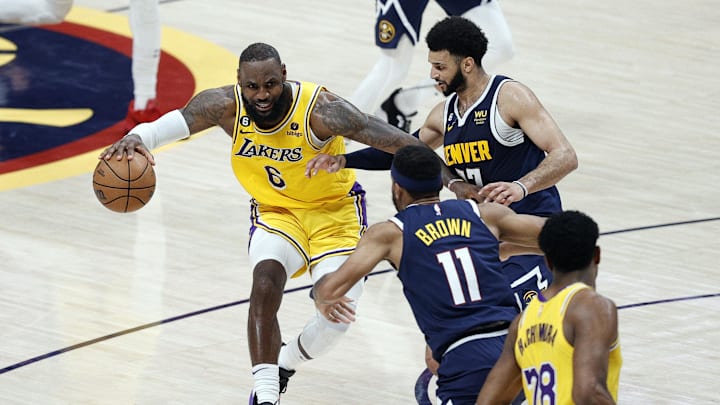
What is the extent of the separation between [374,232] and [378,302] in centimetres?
293

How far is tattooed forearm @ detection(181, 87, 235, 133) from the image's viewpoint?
6852mm

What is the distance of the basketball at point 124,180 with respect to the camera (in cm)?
688

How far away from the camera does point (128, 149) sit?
6766 mm

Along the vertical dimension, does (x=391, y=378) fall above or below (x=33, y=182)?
above

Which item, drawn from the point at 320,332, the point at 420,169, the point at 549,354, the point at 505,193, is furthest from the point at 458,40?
the point at 549,354

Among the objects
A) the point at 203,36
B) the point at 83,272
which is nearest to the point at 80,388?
the point at 83,272

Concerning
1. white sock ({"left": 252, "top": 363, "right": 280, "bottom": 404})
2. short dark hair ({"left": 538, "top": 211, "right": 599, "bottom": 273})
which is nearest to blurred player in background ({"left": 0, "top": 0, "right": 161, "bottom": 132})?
white sock ({"left": 252, "top": 363, "right": 280, "bottom": 404})

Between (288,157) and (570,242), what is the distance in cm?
241

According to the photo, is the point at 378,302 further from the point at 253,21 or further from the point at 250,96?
the point at 253,21

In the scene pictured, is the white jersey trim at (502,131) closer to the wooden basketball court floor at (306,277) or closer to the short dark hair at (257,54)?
the short dark hair at (257,54)

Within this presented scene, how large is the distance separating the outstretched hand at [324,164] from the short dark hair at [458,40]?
0.70 metres

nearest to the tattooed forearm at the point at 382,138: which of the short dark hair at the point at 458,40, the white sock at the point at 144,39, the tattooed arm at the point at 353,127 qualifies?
the tattooed arm at the point at 353,127

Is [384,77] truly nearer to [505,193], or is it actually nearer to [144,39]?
[144,39]

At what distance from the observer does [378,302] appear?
27.6 ft
